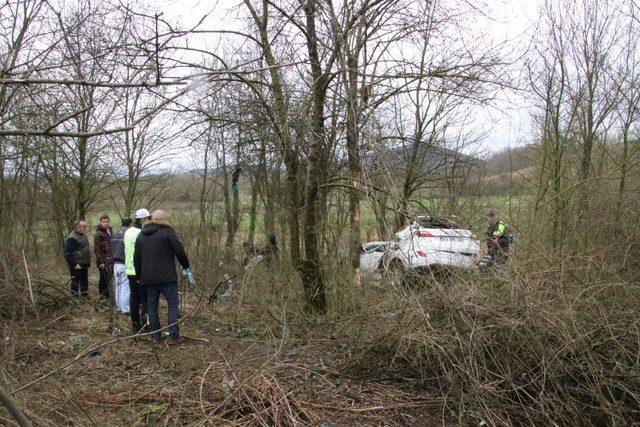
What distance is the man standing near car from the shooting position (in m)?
7.54

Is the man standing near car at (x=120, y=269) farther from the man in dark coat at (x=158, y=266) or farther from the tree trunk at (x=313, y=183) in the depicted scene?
the tree trunk at (x=313, y=183)

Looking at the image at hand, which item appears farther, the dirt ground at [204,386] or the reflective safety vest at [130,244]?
the reflective safety vest at [130,244]

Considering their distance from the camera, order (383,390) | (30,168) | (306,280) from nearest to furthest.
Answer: (383,390) < (306,280) < (30,168)

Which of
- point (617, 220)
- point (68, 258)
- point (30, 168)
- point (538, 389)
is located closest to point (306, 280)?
point (538, 389)

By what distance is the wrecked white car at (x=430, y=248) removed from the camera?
447cm

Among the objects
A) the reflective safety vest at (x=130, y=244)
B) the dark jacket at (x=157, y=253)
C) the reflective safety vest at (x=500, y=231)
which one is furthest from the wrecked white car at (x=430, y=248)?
the reflective safety vest at (x=130, y=244)

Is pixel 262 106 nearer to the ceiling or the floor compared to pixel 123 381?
nearer to the ceiling

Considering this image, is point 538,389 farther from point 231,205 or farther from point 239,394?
point 231,205

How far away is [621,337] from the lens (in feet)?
13.6

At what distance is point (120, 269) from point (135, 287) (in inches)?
47.4

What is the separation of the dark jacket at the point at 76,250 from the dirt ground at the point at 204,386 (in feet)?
7.41

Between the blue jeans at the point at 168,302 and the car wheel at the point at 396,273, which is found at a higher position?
the car wheel at the point at 396,273

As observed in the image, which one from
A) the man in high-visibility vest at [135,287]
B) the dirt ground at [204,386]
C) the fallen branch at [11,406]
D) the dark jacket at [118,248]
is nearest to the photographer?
the fallen branch at [11,406]

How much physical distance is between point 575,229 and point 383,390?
188 inches
